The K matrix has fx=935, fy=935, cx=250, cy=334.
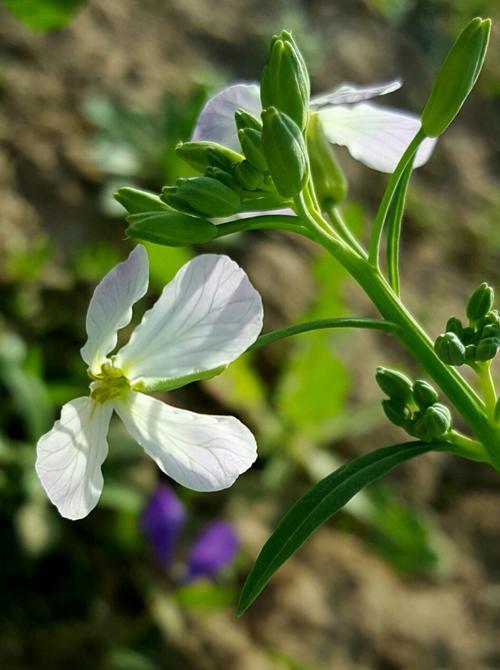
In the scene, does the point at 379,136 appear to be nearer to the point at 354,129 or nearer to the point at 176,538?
the point at 354,129

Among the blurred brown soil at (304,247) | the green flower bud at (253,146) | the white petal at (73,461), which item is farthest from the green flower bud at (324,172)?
the blurred brown soil at (304,247)

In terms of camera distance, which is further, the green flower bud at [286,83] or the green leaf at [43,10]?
the green leaf at [43,10]

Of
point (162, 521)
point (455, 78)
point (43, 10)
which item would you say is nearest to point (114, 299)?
point (455, 78)

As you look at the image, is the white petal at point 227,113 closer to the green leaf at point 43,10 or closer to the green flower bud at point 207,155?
the green flower bud at point 207,155

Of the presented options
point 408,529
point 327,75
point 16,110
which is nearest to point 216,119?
point 408,529

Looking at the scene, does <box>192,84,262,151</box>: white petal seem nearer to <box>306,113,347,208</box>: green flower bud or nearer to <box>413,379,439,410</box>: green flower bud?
<box>306,113,347,208</box>: green flower bud

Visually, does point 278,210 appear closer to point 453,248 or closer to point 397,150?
point 397,150

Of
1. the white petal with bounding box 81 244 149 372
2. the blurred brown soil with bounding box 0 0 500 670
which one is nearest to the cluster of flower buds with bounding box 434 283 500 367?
the white petal with bounding box 81 244 149 372
